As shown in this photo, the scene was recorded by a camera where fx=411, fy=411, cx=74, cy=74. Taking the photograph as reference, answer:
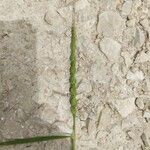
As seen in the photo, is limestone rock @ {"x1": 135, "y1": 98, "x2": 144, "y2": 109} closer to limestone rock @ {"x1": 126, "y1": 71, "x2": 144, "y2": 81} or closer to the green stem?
limestone rock @ {"x1": 126, "y1": 71, "x2": 144, "y2": 81}

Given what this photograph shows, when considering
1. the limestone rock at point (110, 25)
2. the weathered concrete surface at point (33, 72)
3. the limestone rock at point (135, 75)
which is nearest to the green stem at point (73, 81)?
the weathered concrete surface at point (33, 72)

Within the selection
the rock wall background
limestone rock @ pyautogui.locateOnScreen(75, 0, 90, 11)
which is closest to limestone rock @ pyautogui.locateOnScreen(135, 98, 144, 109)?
the rock wall background

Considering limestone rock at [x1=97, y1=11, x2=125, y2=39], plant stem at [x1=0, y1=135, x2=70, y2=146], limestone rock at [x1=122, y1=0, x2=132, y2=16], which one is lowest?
plant stem at [x1=0, y1=135, x2=70, y2=146]

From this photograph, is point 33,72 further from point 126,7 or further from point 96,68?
point 126,7

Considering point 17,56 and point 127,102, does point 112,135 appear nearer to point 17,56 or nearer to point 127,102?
point 127,102

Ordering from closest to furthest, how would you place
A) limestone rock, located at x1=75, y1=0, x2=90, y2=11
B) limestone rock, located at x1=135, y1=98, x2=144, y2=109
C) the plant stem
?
the plant stem, limestone rock, located at x1=135, y1=98, x2=144, y2=109, limestone rock, located at x1=75, y1=0, x2=90, y2=11

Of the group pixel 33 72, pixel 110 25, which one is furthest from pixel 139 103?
pixel 33 72

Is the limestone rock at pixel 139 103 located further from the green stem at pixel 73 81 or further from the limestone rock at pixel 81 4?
the limestone rock at pixel 81 4

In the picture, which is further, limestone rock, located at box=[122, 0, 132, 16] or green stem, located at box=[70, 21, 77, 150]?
limestone rock, located at box=[122, 0, 132, 16]
